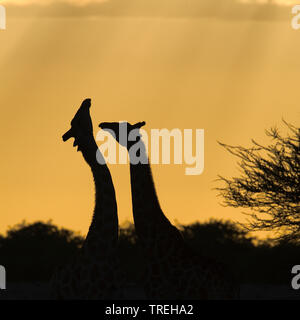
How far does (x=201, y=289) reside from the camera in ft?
73.0

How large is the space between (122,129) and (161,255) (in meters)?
3.13

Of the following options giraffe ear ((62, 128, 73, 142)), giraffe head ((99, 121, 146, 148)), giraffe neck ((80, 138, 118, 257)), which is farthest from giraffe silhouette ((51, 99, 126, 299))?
giraffe head ((99, 121, 146, 148))

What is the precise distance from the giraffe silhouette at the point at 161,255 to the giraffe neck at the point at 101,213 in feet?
2.15

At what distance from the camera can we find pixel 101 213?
22.5 metres

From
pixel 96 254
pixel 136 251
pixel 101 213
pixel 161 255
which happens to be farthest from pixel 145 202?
pixel 136 251

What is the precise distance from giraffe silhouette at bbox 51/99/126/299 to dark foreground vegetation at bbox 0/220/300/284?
18.7m

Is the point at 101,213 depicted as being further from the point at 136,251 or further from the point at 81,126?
the point at 136,251

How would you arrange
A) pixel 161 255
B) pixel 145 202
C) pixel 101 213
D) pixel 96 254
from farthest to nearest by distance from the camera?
pixel 145 202 → pixel 161 255 → pixel 101 213 → pixel 96 254

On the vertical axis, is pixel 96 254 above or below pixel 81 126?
below

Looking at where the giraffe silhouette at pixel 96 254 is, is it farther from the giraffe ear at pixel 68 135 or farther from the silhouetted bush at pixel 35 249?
the silhouetted bush at pixel 35 249

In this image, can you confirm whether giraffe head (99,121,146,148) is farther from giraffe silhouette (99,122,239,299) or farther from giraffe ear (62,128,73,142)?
giraffe ear (62,128,73,142)
